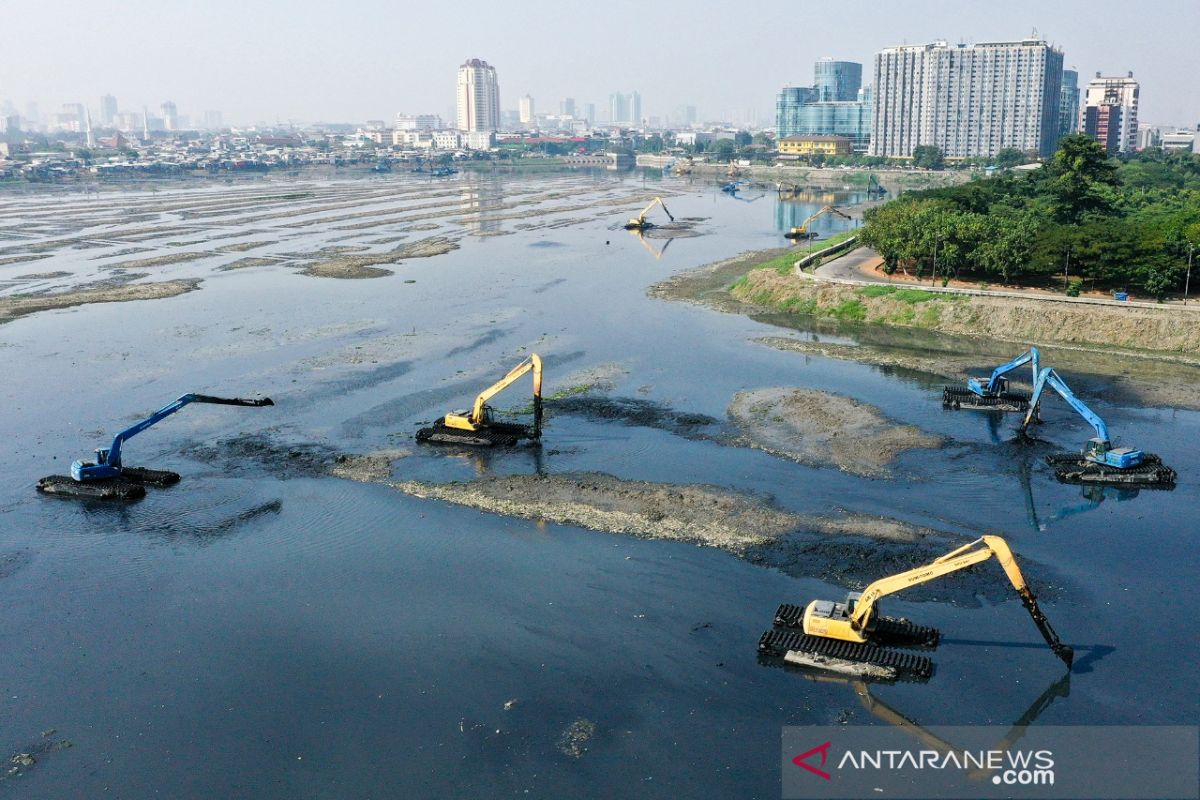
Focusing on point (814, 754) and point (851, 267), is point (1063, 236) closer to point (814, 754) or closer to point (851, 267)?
point (851, 267)

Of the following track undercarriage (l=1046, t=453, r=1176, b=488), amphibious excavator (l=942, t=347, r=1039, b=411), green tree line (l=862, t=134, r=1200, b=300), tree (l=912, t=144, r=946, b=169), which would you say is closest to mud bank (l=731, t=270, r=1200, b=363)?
green tree line (l=862, t=134, r=1200, b=300)

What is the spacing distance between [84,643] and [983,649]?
71.5 feet

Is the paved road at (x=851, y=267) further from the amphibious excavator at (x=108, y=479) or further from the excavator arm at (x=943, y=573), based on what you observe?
the amphibious excavator at (x=108, y=479)

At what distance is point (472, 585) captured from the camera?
27.3 metres

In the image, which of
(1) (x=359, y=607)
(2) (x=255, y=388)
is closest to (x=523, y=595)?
(1) (x=359, y=607)

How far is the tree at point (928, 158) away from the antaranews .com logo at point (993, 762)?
18063cm

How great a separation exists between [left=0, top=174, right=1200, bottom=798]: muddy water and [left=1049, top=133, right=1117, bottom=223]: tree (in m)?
28.9

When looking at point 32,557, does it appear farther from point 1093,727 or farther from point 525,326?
point 525,326

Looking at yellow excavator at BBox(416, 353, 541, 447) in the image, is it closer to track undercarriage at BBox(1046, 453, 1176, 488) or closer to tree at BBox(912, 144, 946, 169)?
track undercarriage at BBox(1046, 453, 1176, 488)

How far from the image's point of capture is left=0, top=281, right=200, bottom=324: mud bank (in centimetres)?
6432

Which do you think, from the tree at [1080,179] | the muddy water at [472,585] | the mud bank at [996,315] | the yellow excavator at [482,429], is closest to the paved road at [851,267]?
the mud bank at [996,315]

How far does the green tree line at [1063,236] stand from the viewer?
186 ft

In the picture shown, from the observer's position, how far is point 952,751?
20531 mm

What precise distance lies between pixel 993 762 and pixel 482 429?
22736 millimetres
